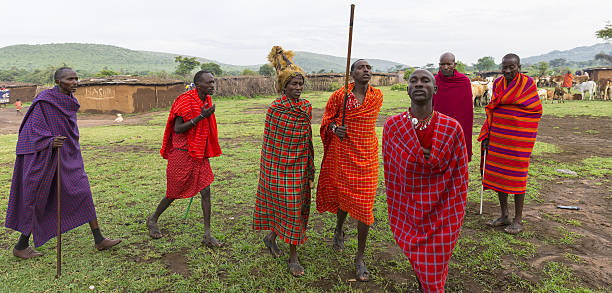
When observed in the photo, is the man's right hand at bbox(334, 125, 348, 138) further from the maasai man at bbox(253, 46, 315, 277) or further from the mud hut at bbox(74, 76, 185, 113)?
the mud hut at bbox(74, 76, 185, 113)

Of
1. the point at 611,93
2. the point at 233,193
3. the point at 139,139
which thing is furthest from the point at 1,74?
the point at 611,93

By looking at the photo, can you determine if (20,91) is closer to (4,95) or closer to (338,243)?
(4,95)

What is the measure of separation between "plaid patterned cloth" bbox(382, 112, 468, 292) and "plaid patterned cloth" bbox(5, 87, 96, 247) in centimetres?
310

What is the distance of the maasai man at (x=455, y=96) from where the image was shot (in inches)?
168

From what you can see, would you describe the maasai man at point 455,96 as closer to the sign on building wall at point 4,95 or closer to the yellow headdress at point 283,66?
the yellow headdress at point 283,66

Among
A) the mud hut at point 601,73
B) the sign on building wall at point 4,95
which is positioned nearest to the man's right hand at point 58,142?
the sign on building wall at point 4,95

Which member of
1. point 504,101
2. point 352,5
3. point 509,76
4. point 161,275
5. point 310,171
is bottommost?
point 161,275

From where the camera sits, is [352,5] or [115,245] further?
[115,245]

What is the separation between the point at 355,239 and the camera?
3691 millimetres

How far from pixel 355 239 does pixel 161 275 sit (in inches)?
76.8

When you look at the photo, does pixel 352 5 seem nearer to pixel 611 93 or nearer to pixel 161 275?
pixel 161 275

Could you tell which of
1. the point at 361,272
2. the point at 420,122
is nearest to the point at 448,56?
the point at 420,122

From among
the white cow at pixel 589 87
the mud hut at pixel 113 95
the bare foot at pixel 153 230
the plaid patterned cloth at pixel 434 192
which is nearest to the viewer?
the plaid patterned cloth at pixel 434 192

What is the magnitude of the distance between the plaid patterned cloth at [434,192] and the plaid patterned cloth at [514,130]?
76.4 inches
